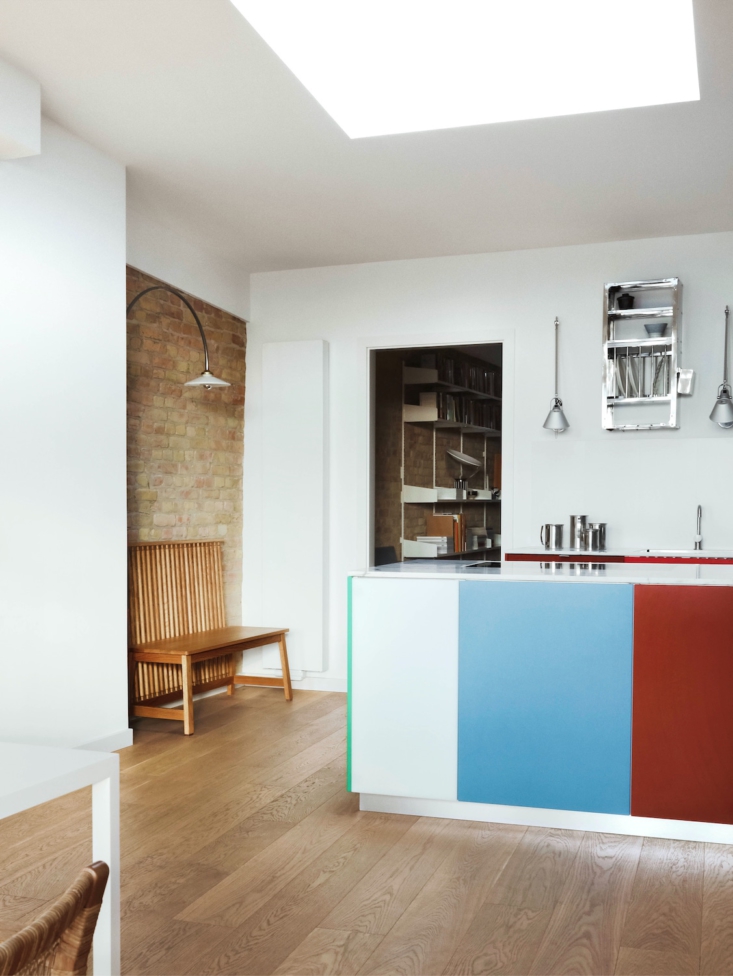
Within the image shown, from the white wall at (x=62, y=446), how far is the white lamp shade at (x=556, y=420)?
264 centimetres

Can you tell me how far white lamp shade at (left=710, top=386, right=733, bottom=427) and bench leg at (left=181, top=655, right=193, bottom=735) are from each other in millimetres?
3397

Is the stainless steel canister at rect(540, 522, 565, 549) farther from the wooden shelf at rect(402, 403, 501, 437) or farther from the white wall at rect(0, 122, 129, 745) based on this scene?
the white wall at rect(0, 122, 129, 745)

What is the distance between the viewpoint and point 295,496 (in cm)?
650

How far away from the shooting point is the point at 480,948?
251cm

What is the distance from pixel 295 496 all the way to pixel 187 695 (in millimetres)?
1905

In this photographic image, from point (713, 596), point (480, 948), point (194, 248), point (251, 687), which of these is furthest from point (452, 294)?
point (480, 948)

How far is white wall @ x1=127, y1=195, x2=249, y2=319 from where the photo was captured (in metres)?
5.38

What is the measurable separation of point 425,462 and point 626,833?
202 inches

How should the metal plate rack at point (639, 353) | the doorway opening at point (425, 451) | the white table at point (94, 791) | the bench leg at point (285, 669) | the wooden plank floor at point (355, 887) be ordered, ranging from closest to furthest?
the white table at point (94, 791) → the wooden plank floor at point (355, 887) → the metal plate rack at point (639, 353) → the bench leg at point (285, 669) → the doorway opening at point (425, 451)

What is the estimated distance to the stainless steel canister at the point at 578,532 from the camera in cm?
567

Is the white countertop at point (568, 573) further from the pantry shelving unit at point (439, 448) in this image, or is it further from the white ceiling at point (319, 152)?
the pantry shelving unit at point (439, 448)

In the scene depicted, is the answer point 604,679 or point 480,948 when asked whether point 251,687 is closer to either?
point 604,679

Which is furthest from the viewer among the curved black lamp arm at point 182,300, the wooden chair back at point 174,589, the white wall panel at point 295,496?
the white wall panel at point 295,496

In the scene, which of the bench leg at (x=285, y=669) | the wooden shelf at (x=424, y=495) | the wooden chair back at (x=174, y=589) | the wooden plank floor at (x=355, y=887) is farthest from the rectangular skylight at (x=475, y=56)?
the wooden shelf at (x=424, y=495)
